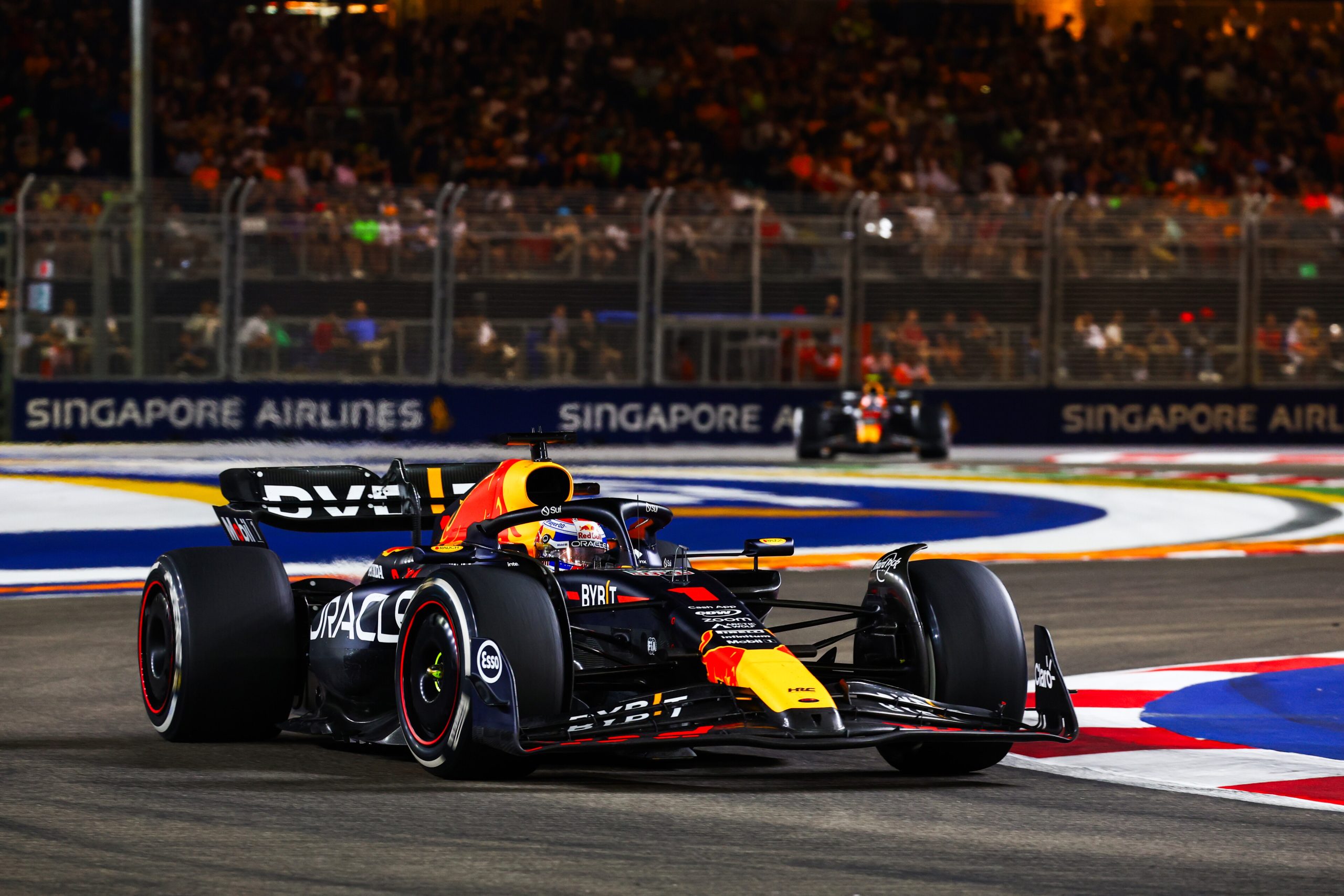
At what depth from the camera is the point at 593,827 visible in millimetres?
5551

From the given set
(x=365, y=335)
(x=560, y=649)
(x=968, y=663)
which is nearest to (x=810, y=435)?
(x=365, y=335)

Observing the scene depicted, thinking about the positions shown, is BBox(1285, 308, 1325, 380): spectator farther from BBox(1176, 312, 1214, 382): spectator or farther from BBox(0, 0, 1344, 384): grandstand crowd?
BBox(1176, 312, 1214, 382): spectator

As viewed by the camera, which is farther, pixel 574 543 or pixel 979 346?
pixel 979 346

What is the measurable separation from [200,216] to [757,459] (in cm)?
730

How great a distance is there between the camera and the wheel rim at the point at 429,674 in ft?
20.3

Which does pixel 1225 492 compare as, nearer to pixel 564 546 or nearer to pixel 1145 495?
pixel 1145 495

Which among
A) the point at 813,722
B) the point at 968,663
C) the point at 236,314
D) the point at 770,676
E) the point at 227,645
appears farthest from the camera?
the point at 236,314

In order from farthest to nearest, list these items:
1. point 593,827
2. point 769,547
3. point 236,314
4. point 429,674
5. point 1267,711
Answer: point 236,314 → point 1267,711 → point 769,547 → point 429,674 → point 593,827

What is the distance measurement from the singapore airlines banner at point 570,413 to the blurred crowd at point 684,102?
5.12 metres

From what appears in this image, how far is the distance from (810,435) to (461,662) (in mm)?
18749

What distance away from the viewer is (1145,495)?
64.7 ft

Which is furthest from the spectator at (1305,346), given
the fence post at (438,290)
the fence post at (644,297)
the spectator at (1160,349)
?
the fence post at (438,290)

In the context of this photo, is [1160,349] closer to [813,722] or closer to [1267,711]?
[1267,711]

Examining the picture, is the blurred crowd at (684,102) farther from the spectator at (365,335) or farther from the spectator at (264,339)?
the spectator at (365,335)
